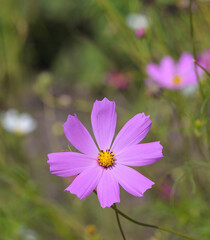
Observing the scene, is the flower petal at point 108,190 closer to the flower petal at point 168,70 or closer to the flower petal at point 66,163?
the flower petal at point 66,163

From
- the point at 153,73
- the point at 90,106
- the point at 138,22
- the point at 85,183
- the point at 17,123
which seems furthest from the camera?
the point at 90,106

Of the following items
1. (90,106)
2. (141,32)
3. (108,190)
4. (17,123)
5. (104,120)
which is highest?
(90,106)

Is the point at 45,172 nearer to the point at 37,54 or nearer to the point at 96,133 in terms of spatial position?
the point at 37,54

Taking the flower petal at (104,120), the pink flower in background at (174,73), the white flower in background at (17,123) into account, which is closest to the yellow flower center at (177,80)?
the pink flower in background at (174,73)

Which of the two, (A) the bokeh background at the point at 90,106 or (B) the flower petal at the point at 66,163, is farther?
(A) the bokeh background at the point at 90,106

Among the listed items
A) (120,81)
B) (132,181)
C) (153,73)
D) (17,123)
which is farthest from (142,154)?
(17,123)

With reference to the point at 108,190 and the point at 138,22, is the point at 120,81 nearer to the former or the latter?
the point at 138,22

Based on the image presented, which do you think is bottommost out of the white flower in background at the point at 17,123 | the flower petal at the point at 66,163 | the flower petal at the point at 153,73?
the flower petal at the point at 66,163
